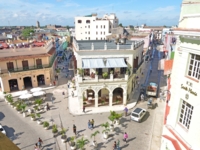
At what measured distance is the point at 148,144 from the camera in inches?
678

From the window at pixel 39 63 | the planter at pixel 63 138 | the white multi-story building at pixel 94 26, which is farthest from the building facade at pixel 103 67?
the white multi-story building at pixel 94 26

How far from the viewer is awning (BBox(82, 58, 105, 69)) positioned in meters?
22.8

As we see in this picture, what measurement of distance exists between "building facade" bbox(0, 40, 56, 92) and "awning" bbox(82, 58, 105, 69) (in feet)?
39.0

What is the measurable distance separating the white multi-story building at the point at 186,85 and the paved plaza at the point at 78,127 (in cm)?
664

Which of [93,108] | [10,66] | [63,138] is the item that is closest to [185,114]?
[63,138]

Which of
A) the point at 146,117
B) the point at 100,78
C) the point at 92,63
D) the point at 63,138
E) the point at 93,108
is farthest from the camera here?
the point at 93,108

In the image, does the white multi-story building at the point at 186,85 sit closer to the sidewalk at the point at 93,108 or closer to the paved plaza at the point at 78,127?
the paved plaza at the point at 78,127

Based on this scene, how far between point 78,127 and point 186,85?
47.2 ft

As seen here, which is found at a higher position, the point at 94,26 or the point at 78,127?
the point at 94,26

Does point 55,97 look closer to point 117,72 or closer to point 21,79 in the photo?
point 21,79

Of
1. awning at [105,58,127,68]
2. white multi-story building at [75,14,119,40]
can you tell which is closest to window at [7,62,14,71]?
awning at [105,58,127,68]

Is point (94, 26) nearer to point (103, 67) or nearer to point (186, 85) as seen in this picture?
point (103, 67)

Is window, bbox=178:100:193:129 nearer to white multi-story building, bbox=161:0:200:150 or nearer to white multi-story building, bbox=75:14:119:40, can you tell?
white multi-story building, bbox=161:0:200:150

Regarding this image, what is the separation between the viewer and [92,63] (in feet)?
76.5
